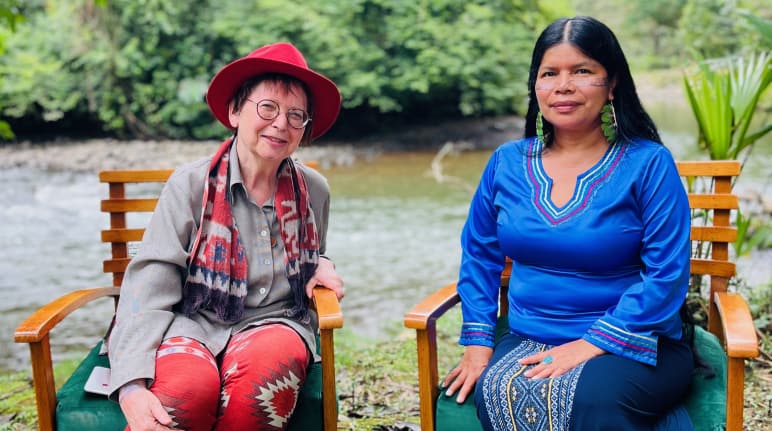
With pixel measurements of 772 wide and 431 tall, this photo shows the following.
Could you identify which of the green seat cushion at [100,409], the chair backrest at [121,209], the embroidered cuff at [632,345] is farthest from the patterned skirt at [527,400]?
the chair backrest at [121,209]

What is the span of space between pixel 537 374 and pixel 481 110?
13.1 metres

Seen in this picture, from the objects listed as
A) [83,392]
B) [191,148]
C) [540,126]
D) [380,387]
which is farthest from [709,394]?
[191,148]

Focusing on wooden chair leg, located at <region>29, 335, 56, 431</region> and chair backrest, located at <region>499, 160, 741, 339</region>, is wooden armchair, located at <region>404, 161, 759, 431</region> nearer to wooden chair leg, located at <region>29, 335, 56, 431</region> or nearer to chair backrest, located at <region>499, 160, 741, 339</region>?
chair backrest, located at <region>499, 160, 741, 339</region>

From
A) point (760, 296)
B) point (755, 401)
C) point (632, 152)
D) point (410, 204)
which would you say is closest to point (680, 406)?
point (632, 152)

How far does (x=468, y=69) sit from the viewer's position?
44.7 feet

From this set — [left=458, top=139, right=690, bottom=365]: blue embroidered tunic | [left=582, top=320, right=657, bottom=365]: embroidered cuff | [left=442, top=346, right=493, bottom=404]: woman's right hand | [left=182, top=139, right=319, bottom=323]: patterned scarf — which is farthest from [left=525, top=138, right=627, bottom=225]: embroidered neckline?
[left=182, top=139, right=319, bottom=323]: patterned scarf

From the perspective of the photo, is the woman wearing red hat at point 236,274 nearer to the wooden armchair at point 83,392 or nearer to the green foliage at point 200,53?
the wooden armchair at point 83,392

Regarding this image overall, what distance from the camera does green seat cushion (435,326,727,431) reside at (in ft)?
6.16

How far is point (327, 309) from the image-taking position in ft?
6.62

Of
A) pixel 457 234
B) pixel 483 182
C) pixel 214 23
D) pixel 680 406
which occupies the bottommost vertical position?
pixel 457 234

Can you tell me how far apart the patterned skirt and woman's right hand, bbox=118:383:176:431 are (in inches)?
32.9

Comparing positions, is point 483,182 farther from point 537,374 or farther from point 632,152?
point 537,374

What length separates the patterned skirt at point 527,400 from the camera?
1.78 metres

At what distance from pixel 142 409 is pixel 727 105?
2558 mm
